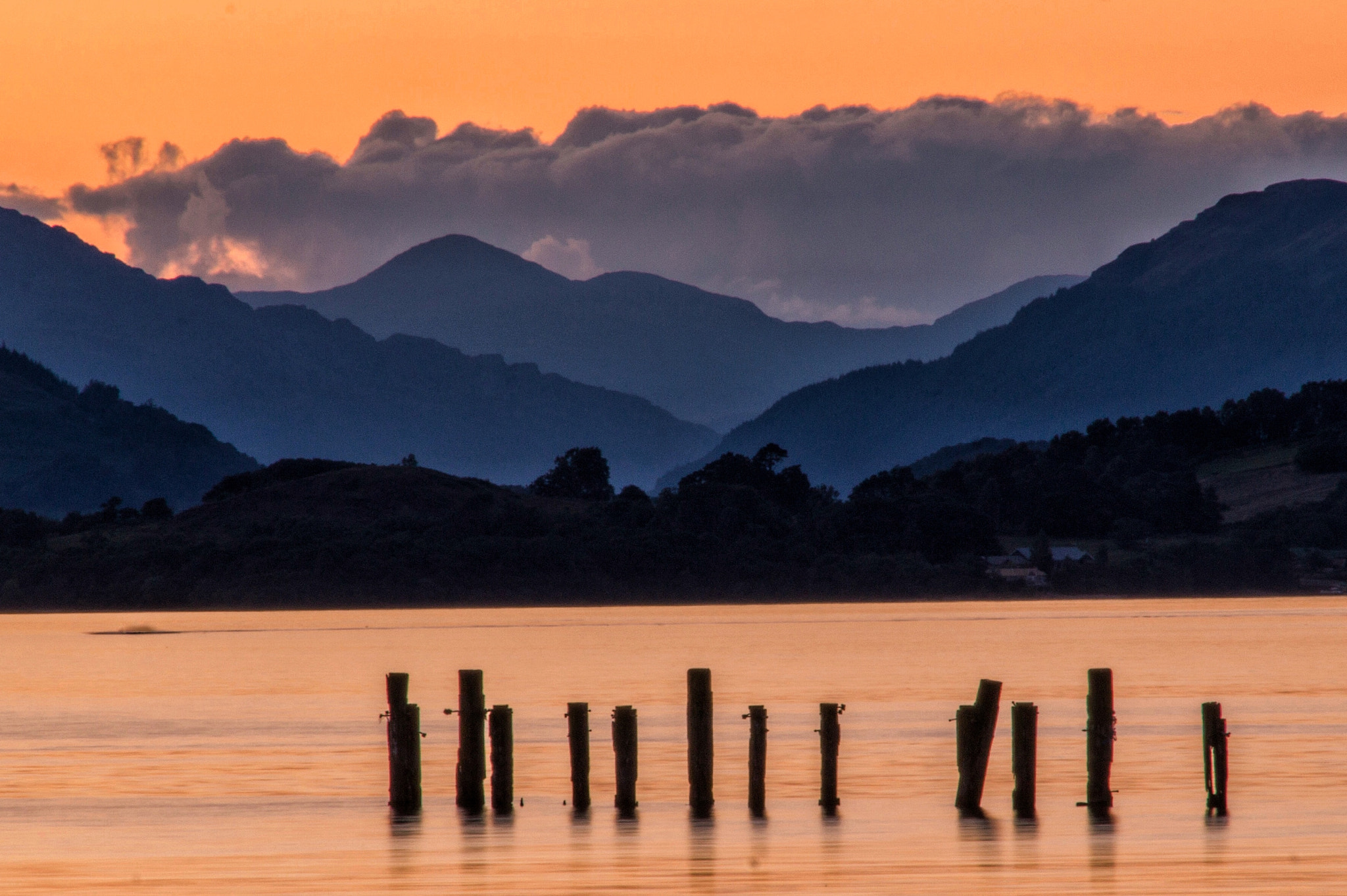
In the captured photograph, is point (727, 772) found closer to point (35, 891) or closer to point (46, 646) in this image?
point (35, 891)

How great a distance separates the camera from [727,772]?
129ft

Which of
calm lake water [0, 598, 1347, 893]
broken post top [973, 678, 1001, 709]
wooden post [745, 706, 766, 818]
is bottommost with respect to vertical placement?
calm lake water [0, 598, 1347, 893]

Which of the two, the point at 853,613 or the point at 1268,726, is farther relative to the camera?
the point at 853,613

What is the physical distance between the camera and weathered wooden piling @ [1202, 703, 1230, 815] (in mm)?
29422

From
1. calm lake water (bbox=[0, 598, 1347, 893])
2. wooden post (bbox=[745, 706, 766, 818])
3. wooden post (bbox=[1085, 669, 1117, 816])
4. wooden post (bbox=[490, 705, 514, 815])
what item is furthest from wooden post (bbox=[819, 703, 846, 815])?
wooden post (bbox=[490, 705, 514, 815])

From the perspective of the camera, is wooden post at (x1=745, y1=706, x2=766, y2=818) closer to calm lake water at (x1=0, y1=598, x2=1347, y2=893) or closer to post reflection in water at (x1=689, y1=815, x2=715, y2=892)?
calm lake water at (x1=0, y1=598, x2=1347, y2=893)

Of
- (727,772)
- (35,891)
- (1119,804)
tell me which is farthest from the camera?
(727,772)

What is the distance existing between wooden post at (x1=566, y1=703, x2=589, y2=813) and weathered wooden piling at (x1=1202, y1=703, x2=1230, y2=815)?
9607 mm

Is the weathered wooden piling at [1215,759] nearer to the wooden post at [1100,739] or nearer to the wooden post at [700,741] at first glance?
the wooden post at [1100,739]

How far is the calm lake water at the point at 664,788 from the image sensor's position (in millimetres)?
24297

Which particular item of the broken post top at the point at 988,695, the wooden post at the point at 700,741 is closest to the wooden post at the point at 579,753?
the wooden post at the point at 700,741

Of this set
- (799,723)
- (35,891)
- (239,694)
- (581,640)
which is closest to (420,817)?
(35,891)

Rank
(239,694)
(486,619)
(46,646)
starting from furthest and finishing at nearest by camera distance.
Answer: (486,619) → (46,646) → (239,694)

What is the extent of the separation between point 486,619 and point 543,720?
136809 millimetres
